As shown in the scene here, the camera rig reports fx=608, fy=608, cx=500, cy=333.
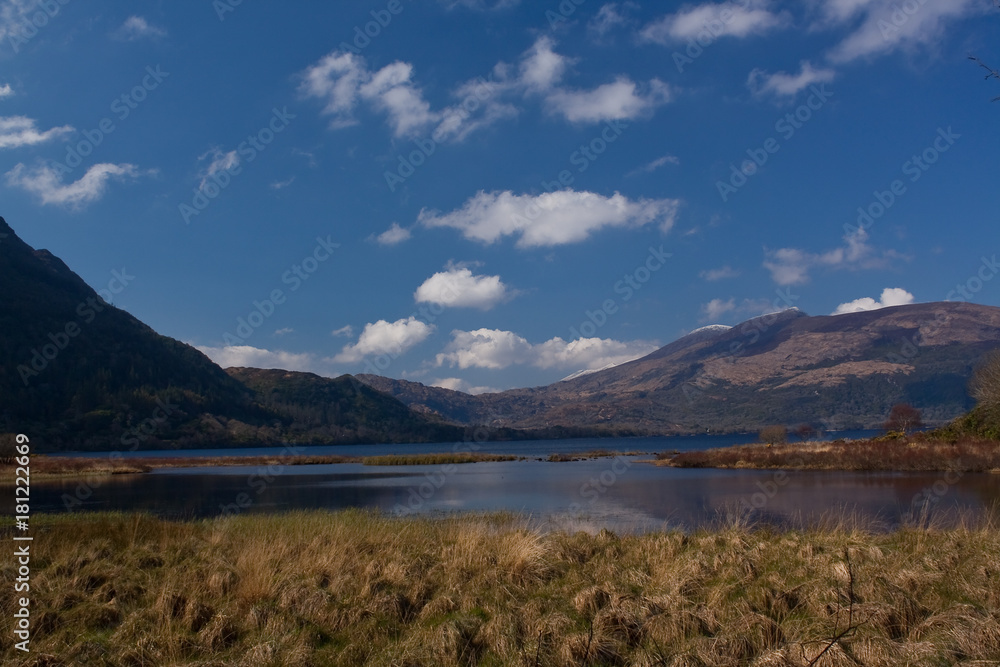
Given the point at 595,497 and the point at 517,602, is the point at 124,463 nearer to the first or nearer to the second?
the point at 595,497

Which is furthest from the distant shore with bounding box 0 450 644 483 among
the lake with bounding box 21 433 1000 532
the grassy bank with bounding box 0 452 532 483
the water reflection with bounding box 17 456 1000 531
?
the lake with bounding box 21 433 1000 532

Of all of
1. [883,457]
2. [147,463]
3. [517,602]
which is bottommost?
[883,457]

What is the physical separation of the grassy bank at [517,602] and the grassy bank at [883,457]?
39.8m

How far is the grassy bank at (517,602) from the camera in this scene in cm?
743

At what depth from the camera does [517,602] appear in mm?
9562

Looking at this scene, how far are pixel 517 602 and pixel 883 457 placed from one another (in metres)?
51.9

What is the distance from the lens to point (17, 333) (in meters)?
166

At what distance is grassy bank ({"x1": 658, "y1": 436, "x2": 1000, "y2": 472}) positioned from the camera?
148ft

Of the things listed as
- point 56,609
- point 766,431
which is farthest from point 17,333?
point 56,609

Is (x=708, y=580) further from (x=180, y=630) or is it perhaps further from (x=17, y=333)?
(x=17, y=333)

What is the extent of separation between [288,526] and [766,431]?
8359 centimetres
